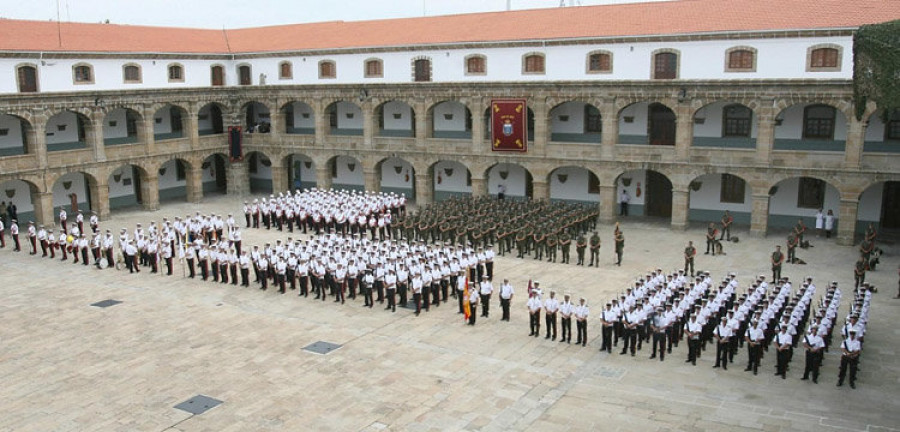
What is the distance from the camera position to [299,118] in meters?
47.0

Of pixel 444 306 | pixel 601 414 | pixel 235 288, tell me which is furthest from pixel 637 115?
pixel 601 414

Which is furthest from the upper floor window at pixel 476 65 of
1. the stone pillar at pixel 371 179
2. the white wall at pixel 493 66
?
the stone pillar at pixel 371 179

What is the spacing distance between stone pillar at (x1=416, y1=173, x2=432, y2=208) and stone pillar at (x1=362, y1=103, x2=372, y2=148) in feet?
11.4

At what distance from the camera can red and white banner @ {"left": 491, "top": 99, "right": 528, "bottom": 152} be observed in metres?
37.2

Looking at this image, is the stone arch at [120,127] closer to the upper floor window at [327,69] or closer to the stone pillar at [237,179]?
the stone pillar at [237,179]

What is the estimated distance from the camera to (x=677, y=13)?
116 ft

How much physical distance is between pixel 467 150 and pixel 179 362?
74.4 ft

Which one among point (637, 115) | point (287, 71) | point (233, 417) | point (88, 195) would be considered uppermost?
point (287, 71)

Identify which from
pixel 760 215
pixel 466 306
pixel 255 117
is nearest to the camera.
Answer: pixel 466 306

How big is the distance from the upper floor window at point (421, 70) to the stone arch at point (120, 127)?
15.0 m

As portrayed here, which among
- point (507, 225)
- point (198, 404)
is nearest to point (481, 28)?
point (507, 225)

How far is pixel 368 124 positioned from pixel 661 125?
50.7 ft

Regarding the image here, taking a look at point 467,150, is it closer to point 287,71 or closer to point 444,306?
point 287,71

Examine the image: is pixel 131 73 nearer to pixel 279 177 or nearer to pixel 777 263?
pixel 279 177
